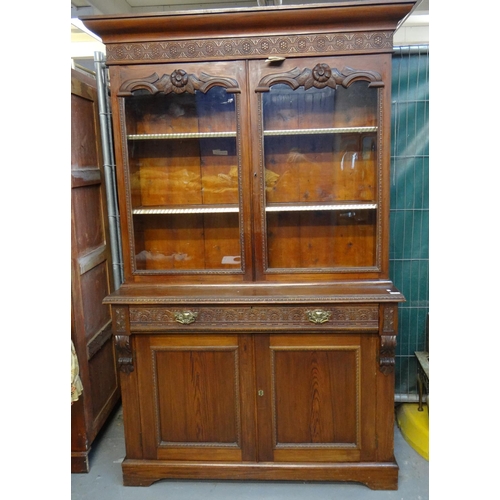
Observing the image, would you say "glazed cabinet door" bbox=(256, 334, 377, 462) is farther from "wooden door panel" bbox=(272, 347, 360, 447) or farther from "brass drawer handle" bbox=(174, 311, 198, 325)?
"brass drawer handle" bbox=(174, 311, 198, 325)

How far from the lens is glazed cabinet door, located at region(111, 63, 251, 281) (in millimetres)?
1854

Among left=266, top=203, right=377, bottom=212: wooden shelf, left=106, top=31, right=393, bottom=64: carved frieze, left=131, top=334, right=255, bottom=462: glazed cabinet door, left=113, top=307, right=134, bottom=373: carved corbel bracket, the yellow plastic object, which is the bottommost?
the yellow plastic object

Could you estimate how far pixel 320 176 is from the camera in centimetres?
211

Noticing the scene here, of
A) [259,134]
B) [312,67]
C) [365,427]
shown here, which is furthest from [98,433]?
[312,67]

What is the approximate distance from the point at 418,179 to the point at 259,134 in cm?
96

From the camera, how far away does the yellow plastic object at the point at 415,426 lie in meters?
2.11

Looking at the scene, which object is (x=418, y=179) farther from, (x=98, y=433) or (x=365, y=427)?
(x=98, y=433)

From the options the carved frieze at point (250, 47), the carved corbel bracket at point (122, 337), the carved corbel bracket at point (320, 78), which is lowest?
the carved corbel bracket at point (122, 337)

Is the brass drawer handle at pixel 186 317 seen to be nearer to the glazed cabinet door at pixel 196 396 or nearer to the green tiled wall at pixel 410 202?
the glazed cabinet door at pixel 196 396

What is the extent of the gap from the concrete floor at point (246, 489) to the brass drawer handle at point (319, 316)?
0.78 m

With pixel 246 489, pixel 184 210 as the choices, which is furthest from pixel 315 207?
pixel 246 489

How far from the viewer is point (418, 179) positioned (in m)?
2.30

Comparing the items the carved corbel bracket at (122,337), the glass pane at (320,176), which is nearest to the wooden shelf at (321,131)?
the glass pane at (320,176)

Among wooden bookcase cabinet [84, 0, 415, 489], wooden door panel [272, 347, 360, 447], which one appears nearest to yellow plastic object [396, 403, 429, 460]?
wooden bookcase cabinet [84, 0, 415, 489]
